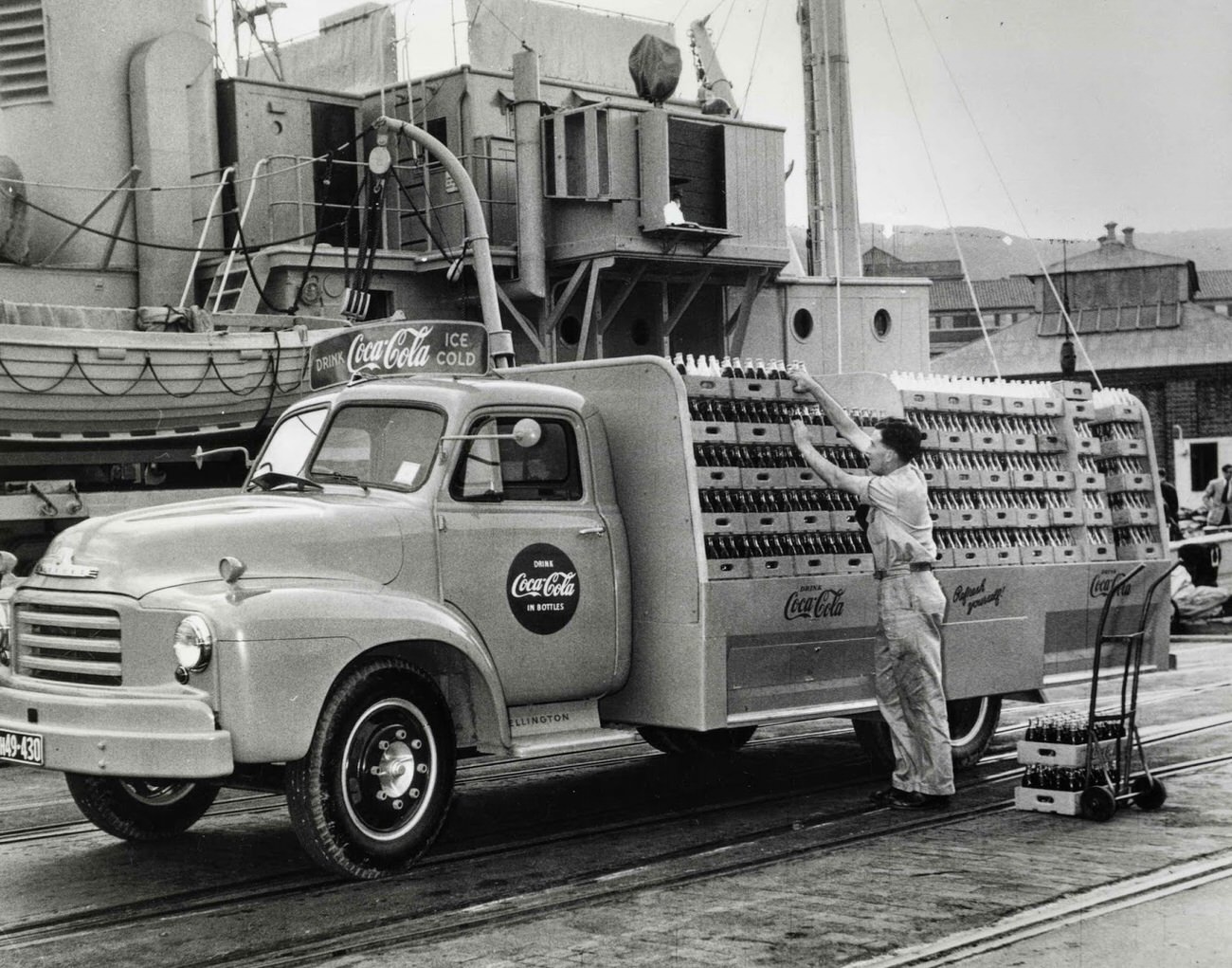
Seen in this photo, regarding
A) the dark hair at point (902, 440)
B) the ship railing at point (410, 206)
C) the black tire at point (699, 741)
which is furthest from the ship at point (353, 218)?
the dark hair at point (902, 440)

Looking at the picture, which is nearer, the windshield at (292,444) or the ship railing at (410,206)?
the windshield at (292,444)

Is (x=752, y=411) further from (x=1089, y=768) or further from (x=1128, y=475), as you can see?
(x=1128, y=475)

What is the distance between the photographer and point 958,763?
404 inches

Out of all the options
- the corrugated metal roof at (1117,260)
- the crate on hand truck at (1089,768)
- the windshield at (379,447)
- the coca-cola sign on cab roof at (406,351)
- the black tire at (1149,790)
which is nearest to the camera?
the windshield at (379,447)

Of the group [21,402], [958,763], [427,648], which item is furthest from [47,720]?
[21,402]

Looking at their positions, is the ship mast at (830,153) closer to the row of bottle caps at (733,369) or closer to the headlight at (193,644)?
the row of bottle caps at (733,369)

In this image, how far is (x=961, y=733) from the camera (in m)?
10.3

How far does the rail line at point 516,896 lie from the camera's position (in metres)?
6.24

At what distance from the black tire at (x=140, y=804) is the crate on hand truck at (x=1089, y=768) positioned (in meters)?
4.46

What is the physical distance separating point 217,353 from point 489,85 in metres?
8.75

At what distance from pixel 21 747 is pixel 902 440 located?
4.83m

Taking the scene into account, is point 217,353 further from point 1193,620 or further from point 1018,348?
point 1018,348

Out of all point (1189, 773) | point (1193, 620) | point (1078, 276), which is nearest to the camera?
point (1189, 773)

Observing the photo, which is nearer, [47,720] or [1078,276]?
[47,720]
